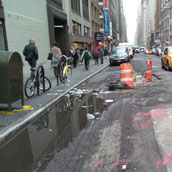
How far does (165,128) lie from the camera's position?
14.3 feet

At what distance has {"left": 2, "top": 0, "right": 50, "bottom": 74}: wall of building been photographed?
14.3 metres

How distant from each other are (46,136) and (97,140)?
44.5 inches

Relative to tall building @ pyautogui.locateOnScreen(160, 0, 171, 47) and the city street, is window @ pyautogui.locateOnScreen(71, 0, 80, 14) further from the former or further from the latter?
tall building @ pyautogui.locateOnScreen(160, 0, 171, 47)

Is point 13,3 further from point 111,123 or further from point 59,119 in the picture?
point 111,123

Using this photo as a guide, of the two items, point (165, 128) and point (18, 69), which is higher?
point (18, 69)

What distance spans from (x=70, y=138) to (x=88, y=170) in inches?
51.0

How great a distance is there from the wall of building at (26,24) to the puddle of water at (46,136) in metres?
9.70

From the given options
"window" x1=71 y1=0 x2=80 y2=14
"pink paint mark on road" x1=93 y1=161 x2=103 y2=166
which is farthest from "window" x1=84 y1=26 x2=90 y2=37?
"pink paint mark on road" x1=93 y1=161 x2=103 y2=166

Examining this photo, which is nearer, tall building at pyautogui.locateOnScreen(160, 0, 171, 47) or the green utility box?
the green utility box

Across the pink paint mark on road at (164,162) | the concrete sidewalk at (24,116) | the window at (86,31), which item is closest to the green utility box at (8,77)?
the concrete sidewalk at (24,116)

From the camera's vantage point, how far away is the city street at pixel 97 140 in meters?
3.18

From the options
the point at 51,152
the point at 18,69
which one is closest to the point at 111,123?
the point at 51,152

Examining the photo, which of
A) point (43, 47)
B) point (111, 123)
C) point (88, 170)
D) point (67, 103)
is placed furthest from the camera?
point (43, 47)

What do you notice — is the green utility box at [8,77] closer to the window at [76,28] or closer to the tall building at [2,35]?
the tall building at [2,35]
